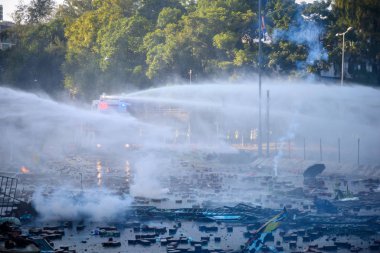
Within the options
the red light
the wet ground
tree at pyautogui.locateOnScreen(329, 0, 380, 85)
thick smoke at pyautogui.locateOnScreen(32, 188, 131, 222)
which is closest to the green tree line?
tree at pyautogui.locateOnScreen(329, 0, 380, 85)

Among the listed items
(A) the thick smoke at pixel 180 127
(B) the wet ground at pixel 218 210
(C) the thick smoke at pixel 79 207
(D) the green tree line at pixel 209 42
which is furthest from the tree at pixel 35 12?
(C) the thick smoke at pixel 79 207

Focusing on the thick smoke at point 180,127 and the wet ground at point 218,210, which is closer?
the wet ground at point 218,210

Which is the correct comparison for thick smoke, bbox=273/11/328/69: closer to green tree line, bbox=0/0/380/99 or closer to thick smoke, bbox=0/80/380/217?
green tree line, bbox=0/0/380/99

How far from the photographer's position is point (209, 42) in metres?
66.5

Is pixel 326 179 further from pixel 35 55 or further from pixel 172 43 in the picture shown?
pixel 35 55

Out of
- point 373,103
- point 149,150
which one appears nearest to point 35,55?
point 149,150

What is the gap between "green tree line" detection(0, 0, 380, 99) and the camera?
194ft

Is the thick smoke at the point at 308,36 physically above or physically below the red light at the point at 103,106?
above

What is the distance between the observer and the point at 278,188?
→ 36031 millimetres

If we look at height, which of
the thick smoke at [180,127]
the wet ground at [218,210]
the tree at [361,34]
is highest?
the tree at [361,34]

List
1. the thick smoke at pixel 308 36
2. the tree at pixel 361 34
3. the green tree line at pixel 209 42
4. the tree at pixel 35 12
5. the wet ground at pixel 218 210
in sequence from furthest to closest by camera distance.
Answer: the tree at pixel 35 12, the thick smoke at pixel 308 36, the green tree line at pixel 209 42, the tree at pixel 361 34, the wet ground at pixel 218 210

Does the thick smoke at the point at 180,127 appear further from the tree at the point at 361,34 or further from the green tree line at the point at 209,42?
the tree at the point at 361,34

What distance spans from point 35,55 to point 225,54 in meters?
41.5

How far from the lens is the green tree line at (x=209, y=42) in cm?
5928
